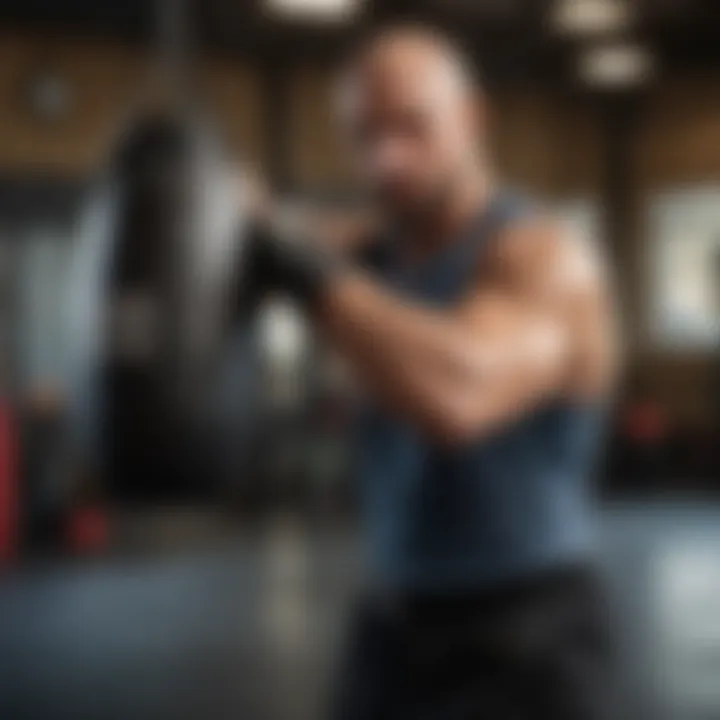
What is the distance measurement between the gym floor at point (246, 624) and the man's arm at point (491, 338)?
537 mm

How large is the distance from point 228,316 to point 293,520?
67 cm

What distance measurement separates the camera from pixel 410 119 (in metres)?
0.63

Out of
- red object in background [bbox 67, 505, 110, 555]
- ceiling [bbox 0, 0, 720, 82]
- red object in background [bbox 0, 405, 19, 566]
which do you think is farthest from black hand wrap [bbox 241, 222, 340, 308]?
red object in background [bbox 67, 505, 110, 555]

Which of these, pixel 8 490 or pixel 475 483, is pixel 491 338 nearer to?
pixel 475 483

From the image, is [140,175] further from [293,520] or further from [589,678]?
[293,520]

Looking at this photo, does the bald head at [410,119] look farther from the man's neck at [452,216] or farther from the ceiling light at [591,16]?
the ceiling light at [591,16]

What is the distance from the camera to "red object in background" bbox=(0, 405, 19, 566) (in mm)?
2585

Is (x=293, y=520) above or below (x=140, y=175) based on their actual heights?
below

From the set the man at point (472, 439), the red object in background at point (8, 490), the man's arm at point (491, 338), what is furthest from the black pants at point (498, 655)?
the red object in background at point (8, 490)

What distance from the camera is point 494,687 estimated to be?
0.72m

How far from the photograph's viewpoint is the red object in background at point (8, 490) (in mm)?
2585

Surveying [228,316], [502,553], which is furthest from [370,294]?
[502,553]

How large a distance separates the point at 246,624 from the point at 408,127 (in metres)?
1.63

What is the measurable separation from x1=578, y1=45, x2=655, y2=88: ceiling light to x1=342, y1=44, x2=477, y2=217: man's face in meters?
0.43
